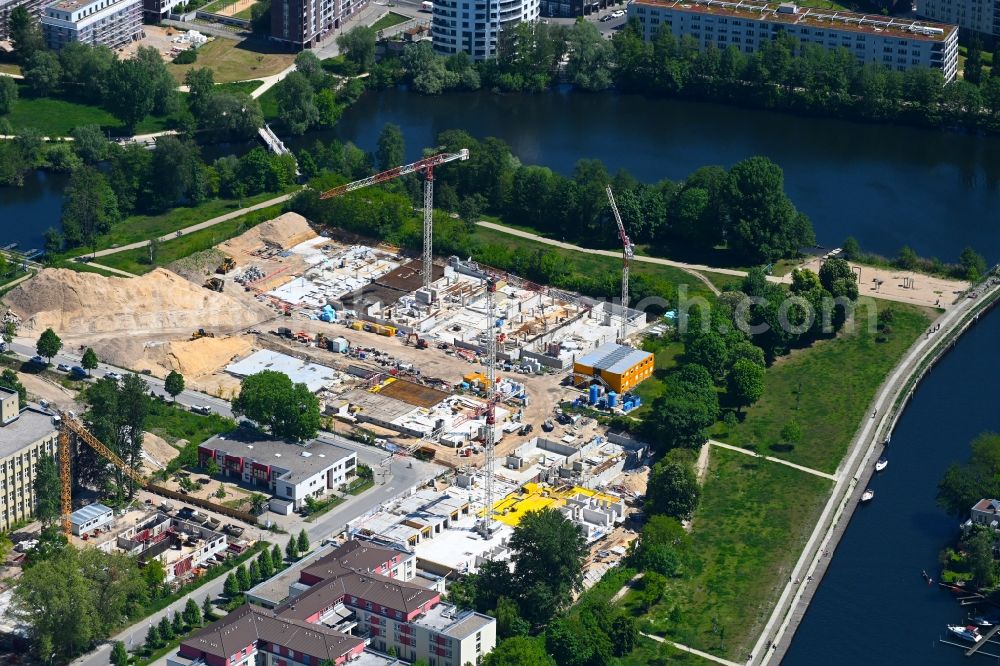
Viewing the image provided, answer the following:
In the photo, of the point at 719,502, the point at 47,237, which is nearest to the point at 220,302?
the point at 47,237

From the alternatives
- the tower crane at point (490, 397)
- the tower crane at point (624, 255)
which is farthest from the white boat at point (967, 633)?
the tower crane at point (624, 255)

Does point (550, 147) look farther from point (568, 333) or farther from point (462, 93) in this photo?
point (568, 333)

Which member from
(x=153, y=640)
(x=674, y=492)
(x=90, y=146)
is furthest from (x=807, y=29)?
(x=153, y=640)

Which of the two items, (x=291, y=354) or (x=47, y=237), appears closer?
(x=291, y=354)

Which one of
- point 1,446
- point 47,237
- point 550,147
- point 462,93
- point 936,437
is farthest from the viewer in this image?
point 462,93

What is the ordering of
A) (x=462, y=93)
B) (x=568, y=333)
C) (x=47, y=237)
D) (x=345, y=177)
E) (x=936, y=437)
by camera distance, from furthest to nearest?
(x=462, y=93)
(x=345, y=177)
(x=47, y=237)
(x=568, y=333)
(x=936, y=437)

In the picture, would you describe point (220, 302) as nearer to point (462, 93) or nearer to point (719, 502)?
point (719, 502)

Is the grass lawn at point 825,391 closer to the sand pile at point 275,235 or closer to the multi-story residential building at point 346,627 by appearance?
the multi-story residential building at point 346,627
